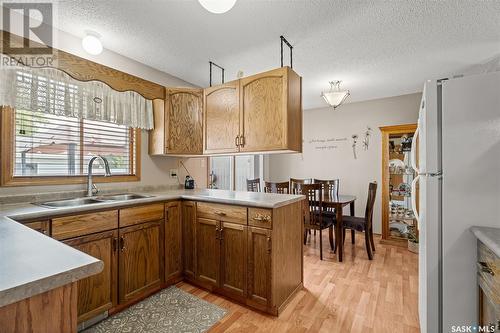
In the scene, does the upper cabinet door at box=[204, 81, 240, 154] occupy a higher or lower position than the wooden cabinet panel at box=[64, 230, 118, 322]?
higher

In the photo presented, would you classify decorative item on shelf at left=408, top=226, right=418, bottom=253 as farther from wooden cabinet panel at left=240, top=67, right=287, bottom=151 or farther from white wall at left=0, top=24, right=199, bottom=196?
white wall at left=0, top=24, right=199, bottom=196

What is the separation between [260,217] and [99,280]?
131 centimetres

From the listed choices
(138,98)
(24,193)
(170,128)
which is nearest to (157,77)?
(138,98)

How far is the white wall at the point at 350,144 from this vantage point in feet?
13.3

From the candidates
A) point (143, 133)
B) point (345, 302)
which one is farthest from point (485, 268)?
point (143, 133)

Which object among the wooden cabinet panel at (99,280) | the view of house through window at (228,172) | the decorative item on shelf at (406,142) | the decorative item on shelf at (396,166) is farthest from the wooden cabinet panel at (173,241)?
the decorative item on shelf at (406,142)

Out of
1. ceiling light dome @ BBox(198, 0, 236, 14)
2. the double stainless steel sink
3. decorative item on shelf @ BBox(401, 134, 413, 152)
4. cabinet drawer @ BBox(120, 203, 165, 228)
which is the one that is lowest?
cabinet drawer @ BBox(120, 203, 165, 228)

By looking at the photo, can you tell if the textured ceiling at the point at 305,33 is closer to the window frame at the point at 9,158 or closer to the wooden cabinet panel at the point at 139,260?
the window frame at the point at 9,158

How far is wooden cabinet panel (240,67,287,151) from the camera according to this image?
2.17 metres

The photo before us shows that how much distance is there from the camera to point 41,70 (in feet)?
6.14

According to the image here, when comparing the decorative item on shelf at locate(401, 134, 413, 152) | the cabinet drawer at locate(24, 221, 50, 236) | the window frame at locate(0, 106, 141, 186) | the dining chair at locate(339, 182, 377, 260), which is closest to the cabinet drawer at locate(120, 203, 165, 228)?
the cabinet drawer at locate(24, 221, 50, 236)

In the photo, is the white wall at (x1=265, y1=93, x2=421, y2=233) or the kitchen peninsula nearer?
the kitchen peninsula

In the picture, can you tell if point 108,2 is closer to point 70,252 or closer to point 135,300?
point 70,252

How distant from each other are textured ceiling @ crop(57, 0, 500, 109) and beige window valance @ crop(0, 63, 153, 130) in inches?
18.6
